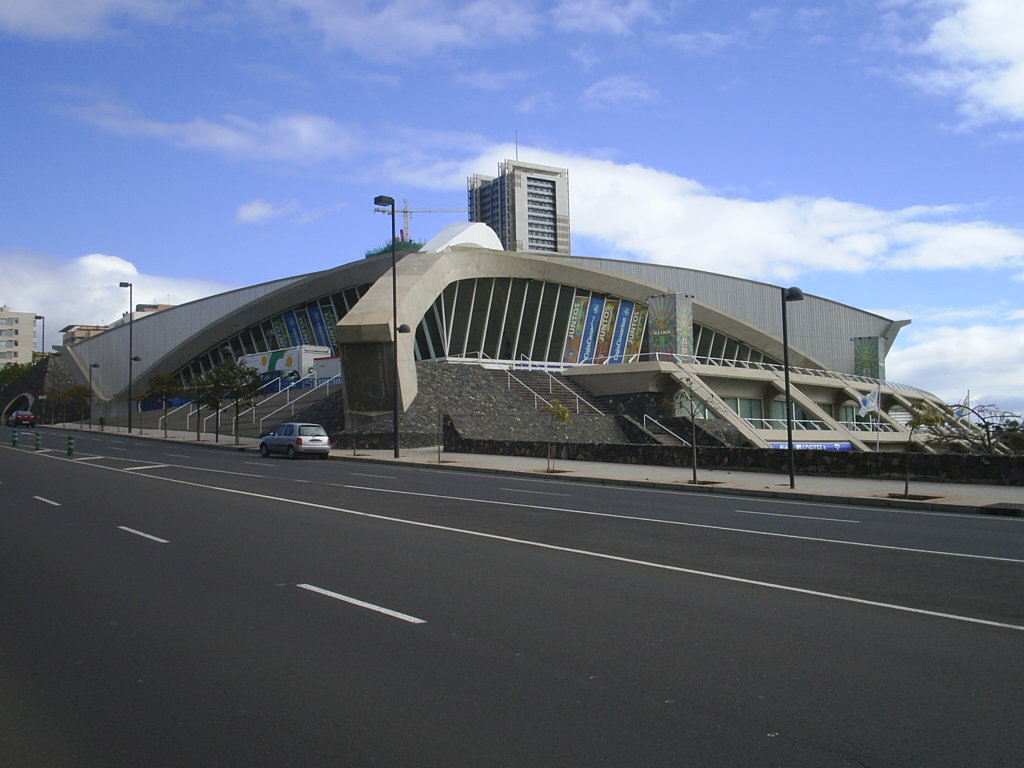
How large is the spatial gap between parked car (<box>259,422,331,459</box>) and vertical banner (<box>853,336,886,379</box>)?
157 ft

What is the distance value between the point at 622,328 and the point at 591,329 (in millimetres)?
2711

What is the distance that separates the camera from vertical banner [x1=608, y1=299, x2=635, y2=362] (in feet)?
210

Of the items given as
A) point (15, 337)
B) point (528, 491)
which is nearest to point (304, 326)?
point (528, 491)

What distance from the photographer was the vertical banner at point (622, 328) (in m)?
63.9

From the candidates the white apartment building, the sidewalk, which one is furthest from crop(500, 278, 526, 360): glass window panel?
the white apartment building

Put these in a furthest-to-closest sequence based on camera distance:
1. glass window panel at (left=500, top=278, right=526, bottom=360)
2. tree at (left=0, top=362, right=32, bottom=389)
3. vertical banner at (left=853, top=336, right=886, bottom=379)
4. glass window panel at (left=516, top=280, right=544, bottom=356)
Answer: tree at (left=0, top=362, right=32, bottom=389)
vertical banner at (left=853, top=336, right=886, bottom=379)
glass window panel at (left=516, top=280, right=544, bottom=356)
glass window panel at (left=500, top=278, right=526, bottom=360)

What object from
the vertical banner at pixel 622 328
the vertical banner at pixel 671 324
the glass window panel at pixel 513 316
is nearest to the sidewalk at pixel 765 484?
the vertical banner at pixel 671 324

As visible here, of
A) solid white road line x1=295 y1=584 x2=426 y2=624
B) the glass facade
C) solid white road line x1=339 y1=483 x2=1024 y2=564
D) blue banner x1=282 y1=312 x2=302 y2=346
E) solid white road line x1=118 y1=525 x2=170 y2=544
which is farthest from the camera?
blue banner x1=282 y1=312 x2=302 y2=346

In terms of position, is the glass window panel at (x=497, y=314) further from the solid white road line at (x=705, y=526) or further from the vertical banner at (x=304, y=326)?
the solid white road line at (x=705, y=526)

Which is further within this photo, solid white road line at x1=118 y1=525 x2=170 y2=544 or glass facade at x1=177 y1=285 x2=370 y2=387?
glass facade at x1=177 y1=285 x2=370 y2=387

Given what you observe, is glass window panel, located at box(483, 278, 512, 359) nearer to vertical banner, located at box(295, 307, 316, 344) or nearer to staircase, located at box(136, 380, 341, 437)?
staircase, located at box(136, 380, 341, 437)

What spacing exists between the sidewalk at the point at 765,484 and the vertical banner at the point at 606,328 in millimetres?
29389

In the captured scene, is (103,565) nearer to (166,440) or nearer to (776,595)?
(776,595)

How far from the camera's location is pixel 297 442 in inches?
1351
